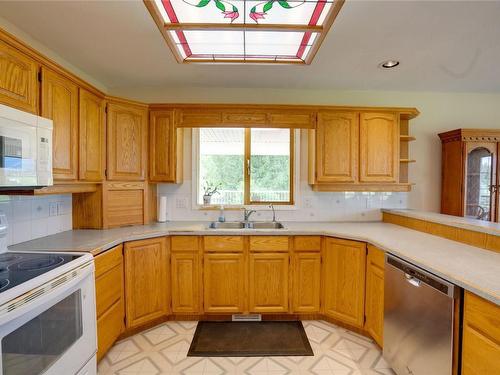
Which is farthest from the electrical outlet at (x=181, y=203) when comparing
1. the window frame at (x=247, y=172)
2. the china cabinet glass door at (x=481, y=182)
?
the china cabinet glass door at (x=481, y=182)

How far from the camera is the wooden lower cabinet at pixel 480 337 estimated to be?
1055 millimetres

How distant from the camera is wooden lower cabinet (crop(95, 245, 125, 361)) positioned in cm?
179

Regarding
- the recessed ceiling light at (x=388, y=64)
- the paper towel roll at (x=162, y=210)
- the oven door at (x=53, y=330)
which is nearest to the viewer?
the oven door at (x=53, y=330)

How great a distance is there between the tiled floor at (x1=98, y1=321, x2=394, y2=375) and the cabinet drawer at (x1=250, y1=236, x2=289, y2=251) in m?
0.79

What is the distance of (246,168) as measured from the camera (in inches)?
119

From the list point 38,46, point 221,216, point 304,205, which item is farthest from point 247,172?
point 38,46

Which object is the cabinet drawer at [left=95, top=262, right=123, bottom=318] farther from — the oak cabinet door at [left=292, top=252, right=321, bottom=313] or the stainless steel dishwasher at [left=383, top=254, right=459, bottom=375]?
the stainless steel dishwasher at [left=383, top=254, right=459, bottom=375]

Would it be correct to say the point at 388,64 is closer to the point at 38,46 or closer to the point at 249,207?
the point at 249,207

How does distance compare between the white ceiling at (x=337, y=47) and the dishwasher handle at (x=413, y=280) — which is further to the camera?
the white ceiling at (x=337, y=47)

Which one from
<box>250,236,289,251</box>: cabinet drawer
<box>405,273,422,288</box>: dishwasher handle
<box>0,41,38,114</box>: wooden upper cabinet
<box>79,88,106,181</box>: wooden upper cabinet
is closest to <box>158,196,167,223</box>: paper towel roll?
<box>79,88,106,181</box>: wooden upper cabinet

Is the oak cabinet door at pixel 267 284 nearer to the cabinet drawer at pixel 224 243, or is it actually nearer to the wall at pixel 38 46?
the cabinet drawer at pixel 224 243

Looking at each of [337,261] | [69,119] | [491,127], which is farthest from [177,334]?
[491,127]

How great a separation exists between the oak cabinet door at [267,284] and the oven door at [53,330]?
1292mm

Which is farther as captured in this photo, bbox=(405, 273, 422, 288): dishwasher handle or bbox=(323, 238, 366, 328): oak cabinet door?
bbox=(323, 238, 366, 328): oak cabinet door
